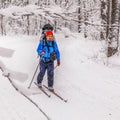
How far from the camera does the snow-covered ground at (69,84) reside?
722 centimetres

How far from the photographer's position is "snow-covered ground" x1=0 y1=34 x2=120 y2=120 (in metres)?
7.22

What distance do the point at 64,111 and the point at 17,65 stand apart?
14.5 ft

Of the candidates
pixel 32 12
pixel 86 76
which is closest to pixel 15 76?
pixel 86 76

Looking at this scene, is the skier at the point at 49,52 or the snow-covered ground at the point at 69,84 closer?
the snow-covered ground at the point at 69,84

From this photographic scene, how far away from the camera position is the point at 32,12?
492 centimetres

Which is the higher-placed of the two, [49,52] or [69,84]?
[49,52]

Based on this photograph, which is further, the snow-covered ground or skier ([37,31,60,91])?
skier ([37,31,60,91])

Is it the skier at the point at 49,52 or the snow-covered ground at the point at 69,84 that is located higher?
the skier at the point at 49,52

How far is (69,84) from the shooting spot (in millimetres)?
9492

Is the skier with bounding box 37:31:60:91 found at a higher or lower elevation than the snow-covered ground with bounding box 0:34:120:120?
higher

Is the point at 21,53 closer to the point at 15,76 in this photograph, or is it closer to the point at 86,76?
the point at 15,76

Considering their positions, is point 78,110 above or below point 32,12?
below

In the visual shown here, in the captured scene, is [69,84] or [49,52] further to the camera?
[69,84]

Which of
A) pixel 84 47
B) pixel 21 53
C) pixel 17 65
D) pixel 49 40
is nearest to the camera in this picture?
pixel 49 40
